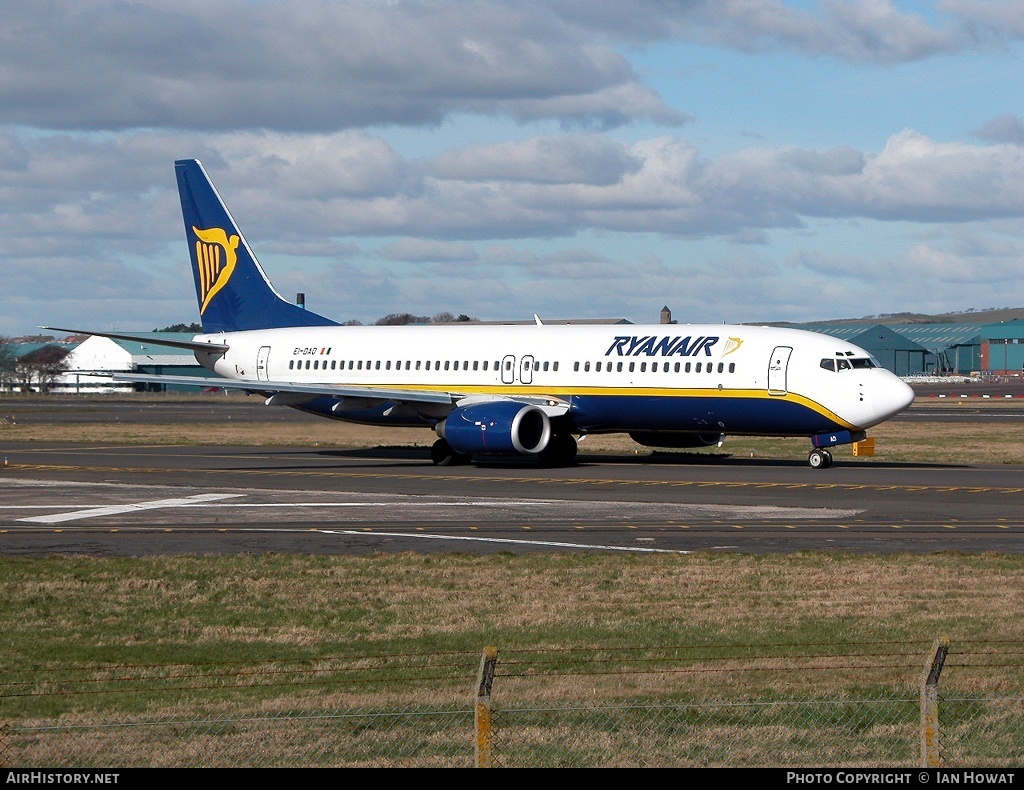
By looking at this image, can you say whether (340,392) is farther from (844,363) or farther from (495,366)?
(844,363)

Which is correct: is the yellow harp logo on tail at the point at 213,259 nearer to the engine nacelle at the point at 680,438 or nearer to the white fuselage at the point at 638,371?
the white fuselage at the point at 638,371

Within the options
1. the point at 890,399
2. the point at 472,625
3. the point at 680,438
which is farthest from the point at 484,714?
the point at 680,438

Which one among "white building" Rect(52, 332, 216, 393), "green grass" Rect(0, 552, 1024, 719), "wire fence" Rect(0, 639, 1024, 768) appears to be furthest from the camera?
"white building" Rect(52, 332, 216, 393)

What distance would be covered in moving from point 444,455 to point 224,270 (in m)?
14.9

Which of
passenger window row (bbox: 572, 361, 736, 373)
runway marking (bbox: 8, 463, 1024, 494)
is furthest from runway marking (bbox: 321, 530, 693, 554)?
passenger window row (bbox: 572, 361, 736, 373)

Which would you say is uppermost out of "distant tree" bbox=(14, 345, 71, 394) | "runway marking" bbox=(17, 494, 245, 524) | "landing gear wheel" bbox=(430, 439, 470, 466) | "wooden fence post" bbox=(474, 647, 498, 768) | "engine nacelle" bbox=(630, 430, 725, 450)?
"distant tree" bbox=(14, 345, 71, 394)

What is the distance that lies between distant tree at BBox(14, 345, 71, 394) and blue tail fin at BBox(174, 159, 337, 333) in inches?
3453

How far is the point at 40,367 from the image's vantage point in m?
146

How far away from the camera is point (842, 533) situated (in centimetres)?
2708

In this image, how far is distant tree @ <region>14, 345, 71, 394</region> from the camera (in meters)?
145

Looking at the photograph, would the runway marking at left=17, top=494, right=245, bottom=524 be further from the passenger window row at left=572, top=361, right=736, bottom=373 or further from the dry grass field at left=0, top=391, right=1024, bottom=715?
the passenger window row at left=572, top=361, right=736, bottom=373
